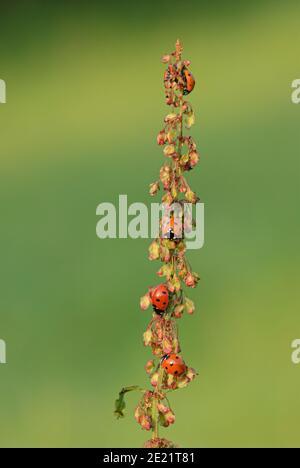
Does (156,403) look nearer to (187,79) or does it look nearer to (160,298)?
(160,298)

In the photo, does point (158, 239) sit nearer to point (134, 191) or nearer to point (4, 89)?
point (134, 191)

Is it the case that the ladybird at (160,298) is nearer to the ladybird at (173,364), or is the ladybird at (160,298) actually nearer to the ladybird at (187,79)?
the ladybird at (173,364)

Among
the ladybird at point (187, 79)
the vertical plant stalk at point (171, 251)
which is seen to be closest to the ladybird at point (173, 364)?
the vertical plant stalk at point (171, 251)

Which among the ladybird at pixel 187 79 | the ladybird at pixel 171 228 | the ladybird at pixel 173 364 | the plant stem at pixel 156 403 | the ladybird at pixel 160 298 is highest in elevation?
the ladybird at pixel 187 79

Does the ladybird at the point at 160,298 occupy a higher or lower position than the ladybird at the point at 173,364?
higher

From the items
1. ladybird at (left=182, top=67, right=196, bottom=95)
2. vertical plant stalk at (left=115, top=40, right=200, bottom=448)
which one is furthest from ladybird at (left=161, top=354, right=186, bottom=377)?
ladybird at (left=182, top=67, right=196, bottom=95)

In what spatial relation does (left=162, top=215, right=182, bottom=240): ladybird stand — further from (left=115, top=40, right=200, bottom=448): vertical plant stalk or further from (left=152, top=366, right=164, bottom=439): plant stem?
(left=152, top=366, right=164, bottom=439): plant stem

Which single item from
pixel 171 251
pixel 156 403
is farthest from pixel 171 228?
pixel 156 403
